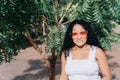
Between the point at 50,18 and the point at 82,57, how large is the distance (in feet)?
6.05

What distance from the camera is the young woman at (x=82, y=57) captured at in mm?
3977

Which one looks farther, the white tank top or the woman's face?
the woman's face

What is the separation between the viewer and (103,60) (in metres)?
3.96

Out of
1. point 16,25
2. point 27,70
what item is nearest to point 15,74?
point 27,70

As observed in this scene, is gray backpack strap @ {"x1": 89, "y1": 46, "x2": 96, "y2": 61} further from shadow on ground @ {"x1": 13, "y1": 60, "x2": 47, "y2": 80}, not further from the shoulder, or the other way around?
shadow on ground @ {"x1": 13, "y1": 60, "x2": 47, "y2": 80}

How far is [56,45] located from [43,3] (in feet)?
2.21

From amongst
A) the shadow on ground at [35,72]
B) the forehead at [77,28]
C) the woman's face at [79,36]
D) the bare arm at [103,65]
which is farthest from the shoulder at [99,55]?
the shadow on ground at [35,72]

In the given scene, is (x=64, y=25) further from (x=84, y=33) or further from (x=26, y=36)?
(x=84, y=33)

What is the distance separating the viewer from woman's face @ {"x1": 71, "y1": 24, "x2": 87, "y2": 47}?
13.5ft

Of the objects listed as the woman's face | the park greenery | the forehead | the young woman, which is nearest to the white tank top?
the young woman

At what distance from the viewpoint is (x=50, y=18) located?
19.1 feet

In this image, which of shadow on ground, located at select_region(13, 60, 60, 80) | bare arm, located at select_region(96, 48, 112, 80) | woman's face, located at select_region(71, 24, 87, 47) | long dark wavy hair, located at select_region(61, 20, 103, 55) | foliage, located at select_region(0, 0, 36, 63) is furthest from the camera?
shadow on ground, located at select_region(13, 60, 60, 80)

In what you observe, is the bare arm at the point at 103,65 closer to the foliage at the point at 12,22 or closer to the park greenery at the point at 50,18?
the park greenery at the point at 50,18

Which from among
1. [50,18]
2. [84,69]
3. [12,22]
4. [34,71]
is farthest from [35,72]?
[84,69]
